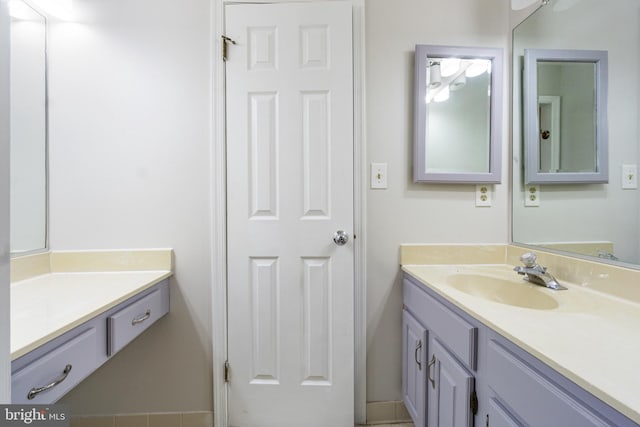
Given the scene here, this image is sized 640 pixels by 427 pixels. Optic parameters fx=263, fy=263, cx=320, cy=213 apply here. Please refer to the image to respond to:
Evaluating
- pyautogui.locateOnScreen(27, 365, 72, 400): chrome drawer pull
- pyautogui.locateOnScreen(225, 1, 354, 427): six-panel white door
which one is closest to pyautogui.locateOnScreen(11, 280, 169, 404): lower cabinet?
pyautogui.locateOnScreen(27, 365, 72, 400): chrome drawer pull

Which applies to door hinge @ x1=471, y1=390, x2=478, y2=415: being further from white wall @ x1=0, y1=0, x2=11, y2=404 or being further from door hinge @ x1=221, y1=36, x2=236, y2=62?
door hinge @ x1=221, y1=36, x2=236, y2=62

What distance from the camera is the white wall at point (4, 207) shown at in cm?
37

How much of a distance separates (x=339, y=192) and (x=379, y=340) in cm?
81

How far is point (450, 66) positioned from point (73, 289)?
78.9 inches

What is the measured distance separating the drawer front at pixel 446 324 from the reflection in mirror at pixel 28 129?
1816mm

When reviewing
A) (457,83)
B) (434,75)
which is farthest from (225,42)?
(457,83)

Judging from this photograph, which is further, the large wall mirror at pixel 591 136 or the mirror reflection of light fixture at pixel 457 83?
the mirror reflection of light fixture at pixel 457 83

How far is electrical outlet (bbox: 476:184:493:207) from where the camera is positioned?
4.54 ft

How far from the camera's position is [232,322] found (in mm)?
1342

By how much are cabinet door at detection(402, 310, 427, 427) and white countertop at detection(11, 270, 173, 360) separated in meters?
1.21

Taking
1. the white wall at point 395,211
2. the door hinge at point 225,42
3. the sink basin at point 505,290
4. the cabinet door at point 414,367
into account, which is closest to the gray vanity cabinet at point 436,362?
the cabinet door at point 414,367

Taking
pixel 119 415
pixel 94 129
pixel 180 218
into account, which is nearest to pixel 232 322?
pixel 180 218
